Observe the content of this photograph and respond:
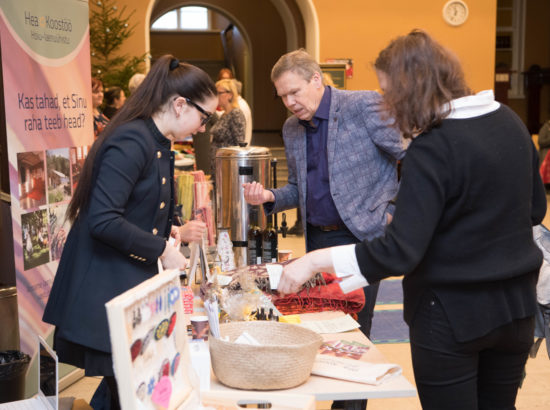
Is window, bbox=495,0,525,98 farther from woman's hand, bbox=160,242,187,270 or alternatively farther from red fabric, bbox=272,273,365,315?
woman's hand, bbox=160,242,187,270

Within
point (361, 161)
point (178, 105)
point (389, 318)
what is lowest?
point (389, 318)

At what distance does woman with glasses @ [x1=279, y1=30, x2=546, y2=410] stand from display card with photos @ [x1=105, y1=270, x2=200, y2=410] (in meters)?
0.48

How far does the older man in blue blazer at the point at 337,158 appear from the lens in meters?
2.68

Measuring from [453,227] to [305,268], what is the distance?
0.40 metres

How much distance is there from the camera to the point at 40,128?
10.9 feet

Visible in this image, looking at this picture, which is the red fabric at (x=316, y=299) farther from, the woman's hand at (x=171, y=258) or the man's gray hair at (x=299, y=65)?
the man's gray hair at (x=299, y=65)

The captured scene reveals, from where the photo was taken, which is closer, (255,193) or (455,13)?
(255,193)

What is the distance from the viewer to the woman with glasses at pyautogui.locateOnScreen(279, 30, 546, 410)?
159cm

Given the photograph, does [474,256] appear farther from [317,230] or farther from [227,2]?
[227,2]

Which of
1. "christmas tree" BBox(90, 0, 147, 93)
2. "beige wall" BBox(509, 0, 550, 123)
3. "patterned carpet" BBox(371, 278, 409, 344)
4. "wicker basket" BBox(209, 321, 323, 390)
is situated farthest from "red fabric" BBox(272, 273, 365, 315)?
"beige wall" BBox(509, 0, 550, 123)

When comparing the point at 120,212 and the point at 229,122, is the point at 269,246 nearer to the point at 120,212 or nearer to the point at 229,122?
the point at 120,212

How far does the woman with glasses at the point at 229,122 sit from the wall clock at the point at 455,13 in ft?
16.4

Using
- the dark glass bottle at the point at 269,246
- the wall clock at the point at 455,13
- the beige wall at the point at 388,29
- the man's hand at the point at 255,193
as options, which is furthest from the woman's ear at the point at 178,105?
the wall clock at the point at 455,13

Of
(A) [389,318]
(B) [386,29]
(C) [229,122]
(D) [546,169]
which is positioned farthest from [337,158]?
(D) [546,169]
